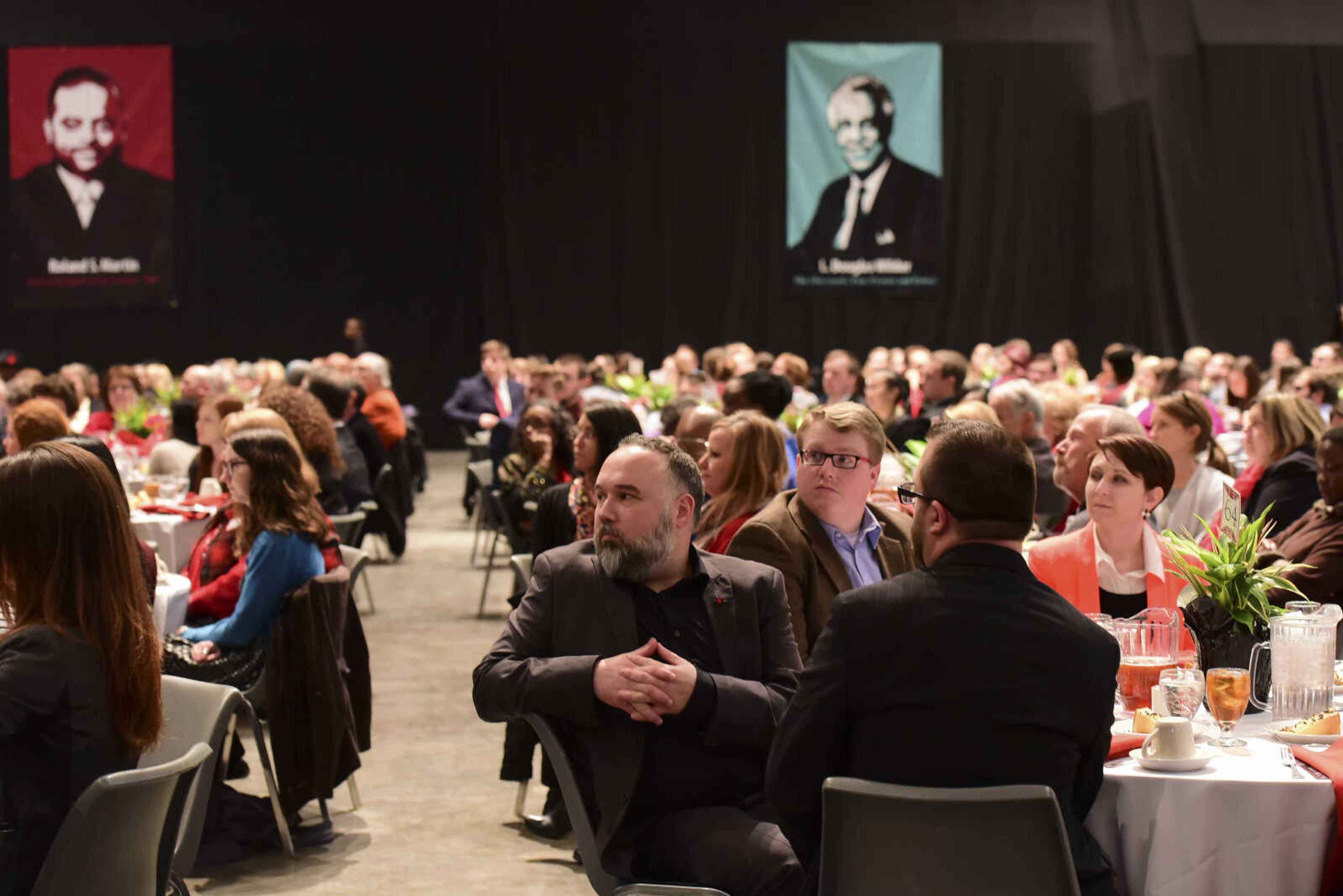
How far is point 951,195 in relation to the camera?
18250mm

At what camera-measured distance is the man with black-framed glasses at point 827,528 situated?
364 cm

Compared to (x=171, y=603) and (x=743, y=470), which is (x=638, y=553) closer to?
(x=743, y=470)

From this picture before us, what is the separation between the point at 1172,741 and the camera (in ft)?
9.02

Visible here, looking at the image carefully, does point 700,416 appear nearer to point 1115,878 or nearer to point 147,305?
point 1115,878

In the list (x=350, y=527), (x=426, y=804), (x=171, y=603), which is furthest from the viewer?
(x=350, y=527)

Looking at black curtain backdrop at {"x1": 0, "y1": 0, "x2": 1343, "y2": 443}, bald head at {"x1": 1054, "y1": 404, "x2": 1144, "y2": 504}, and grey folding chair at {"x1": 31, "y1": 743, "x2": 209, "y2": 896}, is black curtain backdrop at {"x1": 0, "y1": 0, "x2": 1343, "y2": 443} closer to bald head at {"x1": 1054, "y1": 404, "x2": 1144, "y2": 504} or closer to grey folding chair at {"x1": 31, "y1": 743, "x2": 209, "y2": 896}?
bald head at {"x1": 1054, "y1": 404, "x2": 1144, "y2": 504}

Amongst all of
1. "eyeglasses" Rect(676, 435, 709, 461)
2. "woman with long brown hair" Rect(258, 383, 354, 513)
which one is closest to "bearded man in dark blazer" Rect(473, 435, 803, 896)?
"eyeglasses" Rect(676, 435, 709, 461)

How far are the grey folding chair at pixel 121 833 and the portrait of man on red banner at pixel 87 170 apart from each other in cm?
1619

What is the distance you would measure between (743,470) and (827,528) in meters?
0.89

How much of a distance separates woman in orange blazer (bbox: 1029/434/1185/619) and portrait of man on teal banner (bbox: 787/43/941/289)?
46.3 ft

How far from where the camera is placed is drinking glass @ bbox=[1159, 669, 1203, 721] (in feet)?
9.49

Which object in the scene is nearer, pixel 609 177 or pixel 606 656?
pixel 606 656

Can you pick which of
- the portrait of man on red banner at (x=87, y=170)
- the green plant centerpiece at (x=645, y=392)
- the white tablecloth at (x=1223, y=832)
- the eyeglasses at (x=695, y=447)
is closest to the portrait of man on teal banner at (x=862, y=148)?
the green plant centerpiece at (x=645, y=392)

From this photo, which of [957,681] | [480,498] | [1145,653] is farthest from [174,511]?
[957,681]
